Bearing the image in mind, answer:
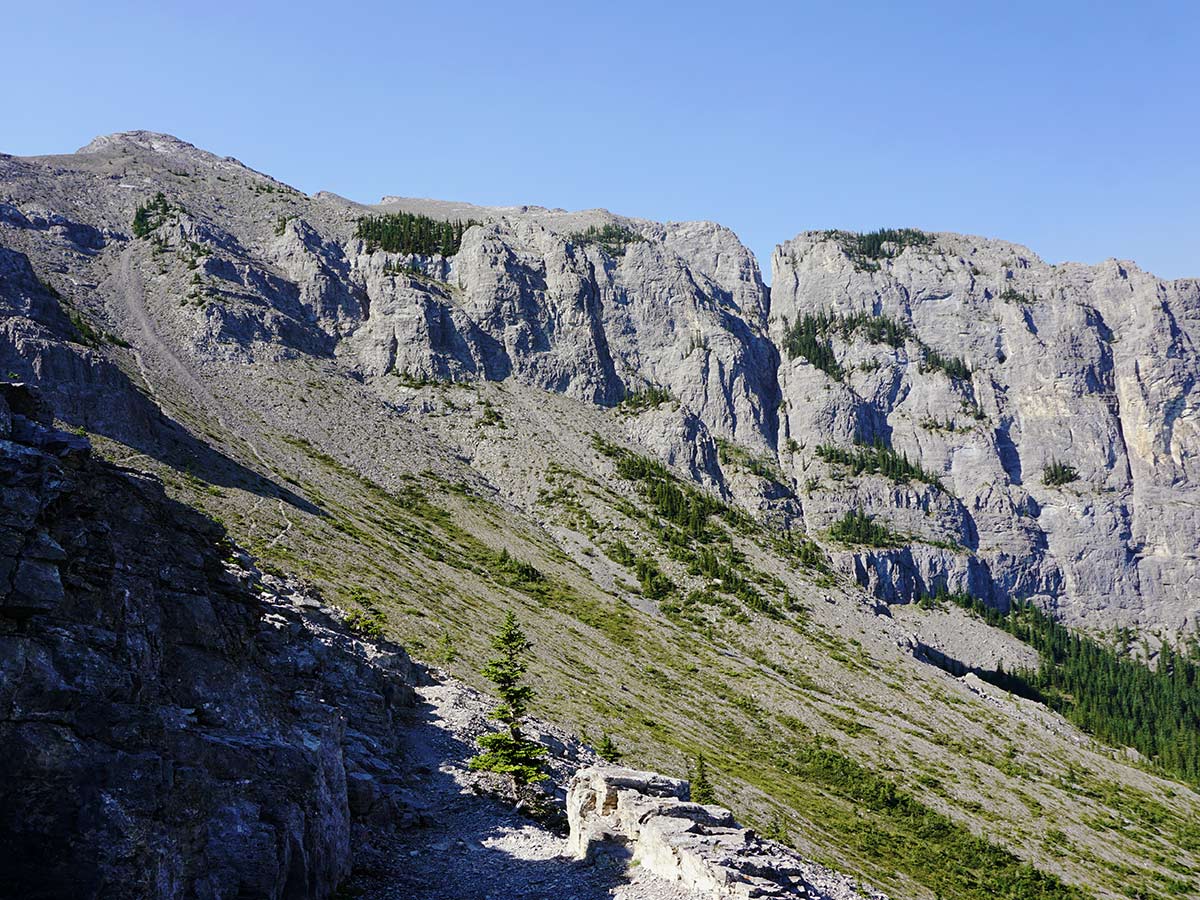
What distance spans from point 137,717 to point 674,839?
57.7 feet

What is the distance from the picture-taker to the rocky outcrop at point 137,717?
1864 cm

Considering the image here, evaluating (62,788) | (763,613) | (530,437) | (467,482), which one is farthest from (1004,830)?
(530,437)

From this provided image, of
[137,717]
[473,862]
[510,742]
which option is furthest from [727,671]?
[137,717]

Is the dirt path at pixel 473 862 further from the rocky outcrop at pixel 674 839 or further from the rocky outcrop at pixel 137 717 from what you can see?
the rocky outcrop at pixel 137 717

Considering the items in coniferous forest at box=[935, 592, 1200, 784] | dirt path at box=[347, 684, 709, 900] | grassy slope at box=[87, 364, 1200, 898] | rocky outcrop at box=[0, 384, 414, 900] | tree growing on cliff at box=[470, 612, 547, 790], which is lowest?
coniferous forest at box=[935, 592, 1200, 784]

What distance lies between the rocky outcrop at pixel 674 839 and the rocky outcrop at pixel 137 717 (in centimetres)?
899

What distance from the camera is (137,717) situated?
2123cm

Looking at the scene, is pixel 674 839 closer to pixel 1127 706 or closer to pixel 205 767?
pixel 205 767

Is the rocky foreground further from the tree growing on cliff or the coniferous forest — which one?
the coniferous forest

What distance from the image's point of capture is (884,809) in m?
85.1

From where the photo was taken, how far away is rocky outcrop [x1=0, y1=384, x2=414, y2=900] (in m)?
18.6

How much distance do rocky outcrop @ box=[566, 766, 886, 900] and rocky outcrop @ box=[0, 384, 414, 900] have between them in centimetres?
899

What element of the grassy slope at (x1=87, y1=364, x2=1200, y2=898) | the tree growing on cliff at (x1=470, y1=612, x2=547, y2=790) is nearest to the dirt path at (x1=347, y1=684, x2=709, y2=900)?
the tree growing on cliff at (x1=470, y1=612, x2=547, y2=790)

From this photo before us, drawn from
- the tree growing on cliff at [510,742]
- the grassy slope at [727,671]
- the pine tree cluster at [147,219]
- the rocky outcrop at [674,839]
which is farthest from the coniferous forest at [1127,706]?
the pine tree cluster at [147,219]
